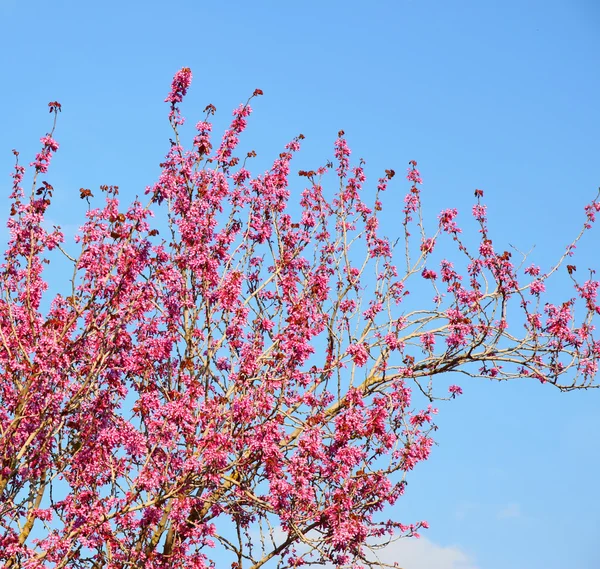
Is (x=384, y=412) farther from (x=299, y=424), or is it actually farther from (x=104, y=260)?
(x=104, y=260)

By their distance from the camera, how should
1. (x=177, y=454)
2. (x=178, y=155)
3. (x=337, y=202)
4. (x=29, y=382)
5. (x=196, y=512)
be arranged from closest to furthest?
(x=29, y=382)
(x=177, y=454)
(x=196, y=512)
(x=178, y=155)
(x=337, y=202)

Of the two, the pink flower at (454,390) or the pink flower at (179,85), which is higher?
the pink flower at (179,85)

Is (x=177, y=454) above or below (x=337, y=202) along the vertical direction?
below

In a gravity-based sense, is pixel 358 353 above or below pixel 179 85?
below

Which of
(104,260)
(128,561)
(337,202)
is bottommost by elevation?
(128,561)

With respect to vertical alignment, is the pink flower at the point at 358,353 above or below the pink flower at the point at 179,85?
below

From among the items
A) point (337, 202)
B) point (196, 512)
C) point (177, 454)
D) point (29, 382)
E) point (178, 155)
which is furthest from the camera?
point (337, 202)

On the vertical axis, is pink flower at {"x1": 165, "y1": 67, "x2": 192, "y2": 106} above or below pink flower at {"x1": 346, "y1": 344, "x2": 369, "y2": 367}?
above

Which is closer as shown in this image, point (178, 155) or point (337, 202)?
point (178, 155)

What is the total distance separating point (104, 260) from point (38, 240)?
1315 mm

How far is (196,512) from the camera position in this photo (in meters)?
14.0

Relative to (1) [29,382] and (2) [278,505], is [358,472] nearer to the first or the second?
(2) [278,505]

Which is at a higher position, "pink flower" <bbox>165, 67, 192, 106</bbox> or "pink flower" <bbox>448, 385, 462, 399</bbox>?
"pink flower" <bbox>165, 67, 192, 106</bbox>

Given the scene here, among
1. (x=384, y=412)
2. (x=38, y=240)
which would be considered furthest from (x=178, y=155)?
(x=384, y=412)
